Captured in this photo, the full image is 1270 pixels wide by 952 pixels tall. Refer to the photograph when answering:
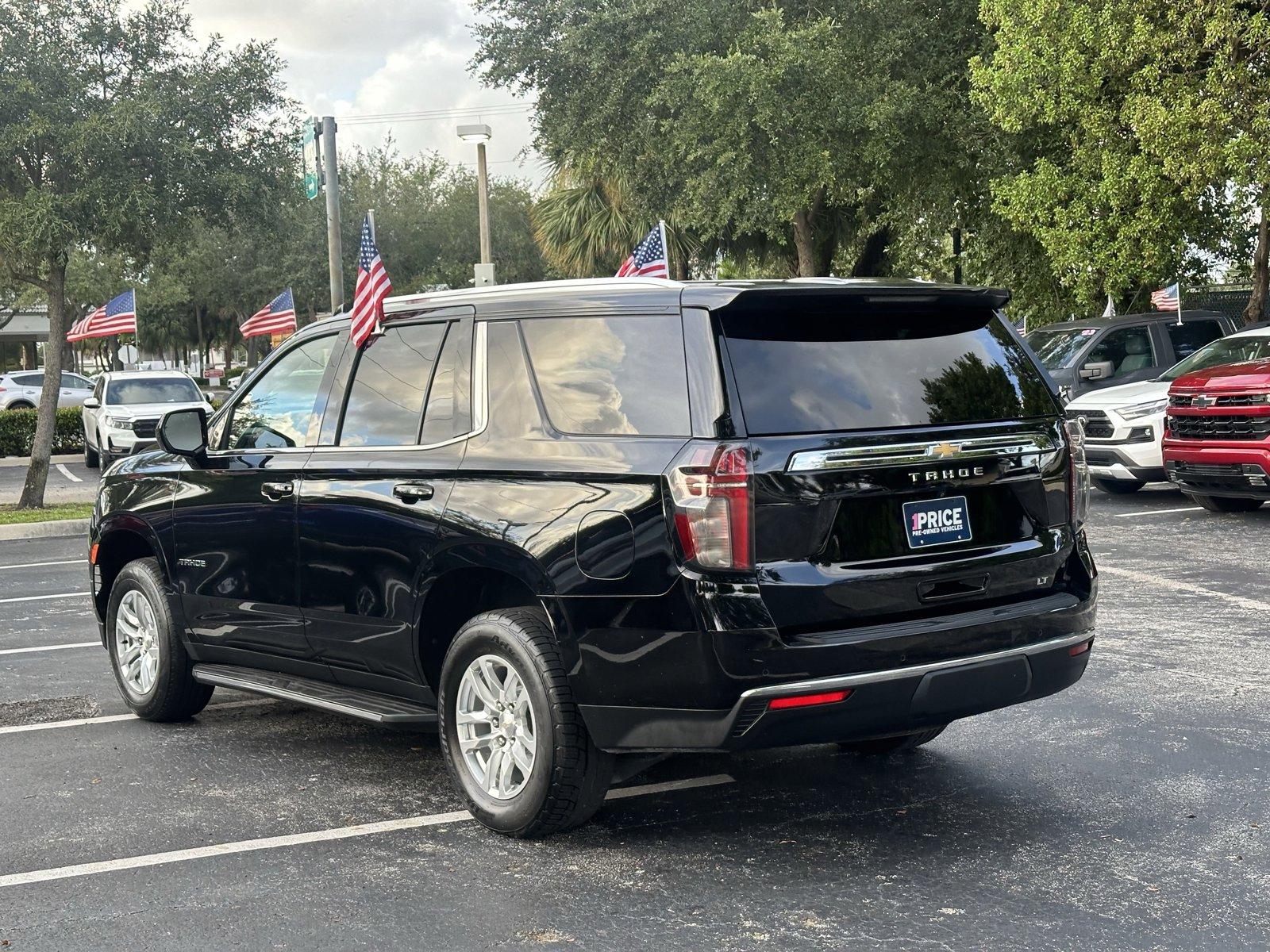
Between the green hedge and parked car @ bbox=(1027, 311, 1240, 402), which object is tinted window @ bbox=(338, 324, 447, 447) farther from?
Result: the green hedge

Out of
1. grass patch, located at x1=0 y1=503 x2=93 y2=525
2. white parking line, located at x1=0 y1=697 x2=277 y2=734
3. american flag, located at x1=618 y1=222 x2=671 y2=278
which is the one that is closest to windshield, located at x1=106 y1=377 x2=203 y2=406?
grass patch, located at x1=0 y1=503 x2=93 y2=525

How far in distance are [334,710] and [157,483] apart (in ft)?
5.89

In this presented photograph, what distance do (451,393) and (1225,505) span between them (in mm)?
11017

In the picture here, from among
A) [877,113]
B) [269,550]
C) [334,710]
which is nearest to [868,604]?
[334,710]

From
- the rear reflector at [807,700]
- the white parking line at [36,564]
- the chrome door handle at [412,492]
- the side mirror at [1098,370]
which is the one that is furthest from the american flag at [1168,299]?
the rear reflector at [807,700]

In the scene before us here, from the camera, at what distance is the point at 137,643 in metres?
7.22

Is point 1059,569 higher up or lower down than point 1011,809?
higher up

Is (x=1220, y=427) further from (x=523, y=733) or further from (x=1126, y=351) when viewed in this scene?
(x=523, y=733)

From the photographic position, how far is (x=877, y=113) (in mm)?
24188

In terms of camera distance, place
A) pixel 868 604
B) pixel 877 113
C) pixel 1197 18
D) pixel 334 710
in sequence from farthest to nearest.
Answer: pixel 877 113
pixel 1197 18
pixel 334 710
pixel 868 604

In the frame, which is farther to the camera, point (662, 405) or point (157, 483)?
point (157, 483)

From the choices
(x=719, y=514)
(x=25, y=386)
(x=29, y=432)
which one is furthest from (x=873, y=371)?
(x=25, y=386)

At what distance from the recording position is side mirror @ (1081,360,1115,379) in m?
17.5

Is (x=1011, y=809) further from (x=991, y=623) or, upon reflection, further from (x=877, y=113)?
(x=877, y=113)
